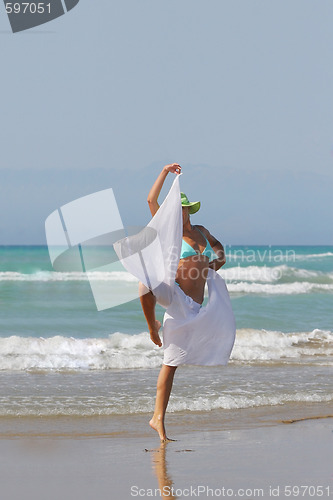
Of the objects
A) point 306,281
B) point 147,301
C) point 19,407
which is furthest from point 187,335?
point 306,281

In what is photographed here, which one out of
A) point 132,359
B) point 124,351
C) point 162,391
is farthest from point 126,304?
point 162,391

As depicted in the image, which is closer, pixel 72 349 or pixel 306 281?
pixel 72 349

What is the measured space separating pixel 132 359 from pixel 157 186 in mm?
4527

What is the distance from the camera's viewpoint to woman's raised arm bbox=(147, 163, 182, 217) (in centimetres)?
456

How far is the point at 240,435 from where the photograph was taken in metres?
5.03

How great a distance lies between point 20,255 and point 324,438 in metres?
34.7

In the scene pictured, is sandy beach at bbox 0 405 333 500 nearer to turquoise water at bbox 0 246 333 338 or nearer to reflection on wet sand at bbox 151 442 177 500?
reflection on wet sand at bbox 151 442 177 500

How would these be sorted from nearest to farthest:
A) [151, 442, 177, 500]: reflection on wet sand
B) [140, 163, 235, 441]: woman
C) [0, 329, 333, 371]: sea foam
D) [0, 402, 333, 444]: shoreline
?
[151, 442, 177, 500]: reflection on wet sand < [140, 163, 235, 441]: woman < [0, 402, 333, 444]: shoreline < [0, 329, 333, 371]: sea foam

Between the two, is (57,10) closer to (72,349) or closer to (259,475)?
(72,349)

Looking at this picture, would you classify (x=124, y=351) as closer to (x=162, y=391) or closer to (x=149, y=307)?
(x=162, y=391)

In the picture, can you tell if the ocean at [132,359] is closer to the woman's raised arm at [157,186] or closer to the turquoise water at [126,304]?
the turquoise water at [126,304]

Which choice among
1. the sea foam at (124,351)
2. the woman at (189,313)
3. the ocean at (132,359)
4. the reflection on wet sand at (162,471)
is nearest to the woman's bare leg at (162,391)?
the woman at (189,313)

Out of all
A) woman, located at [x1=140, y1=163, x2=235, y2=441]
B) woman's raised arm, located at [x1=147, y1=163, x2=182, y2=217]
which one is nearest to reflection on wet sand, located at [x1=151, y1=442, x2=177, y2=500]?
woman, located at [x1=140, y1=163, x2=235, y2=441]

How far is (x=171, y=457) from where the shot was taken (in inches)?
169
